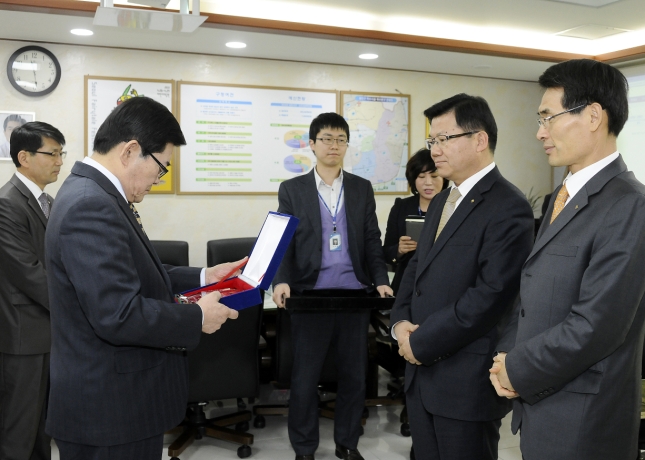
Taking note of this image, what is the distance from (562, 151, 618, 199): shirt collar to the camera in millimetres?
1579

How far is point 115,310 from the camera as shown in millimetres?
1534

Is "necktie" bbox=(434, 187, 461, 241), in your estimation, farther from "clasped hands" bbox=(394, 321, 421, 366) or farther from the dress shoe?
the dress shoe

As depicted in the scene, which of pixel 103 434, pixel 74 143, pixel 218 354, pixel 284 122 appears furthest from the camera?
pixel 284 122

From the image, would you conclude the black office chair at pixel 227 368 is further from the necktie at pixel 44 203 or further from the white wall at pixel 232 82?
the white wall at pixel 232 82

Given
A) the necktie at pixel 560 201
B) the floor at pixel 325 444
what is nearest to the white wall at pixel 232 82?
the floor at pixel 325 444

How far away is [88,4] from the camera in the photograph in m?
3.58

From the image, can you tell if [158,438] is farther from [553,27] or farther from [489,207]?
[553,27]

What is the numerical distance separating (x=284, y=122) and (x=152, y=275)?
11.9 feet

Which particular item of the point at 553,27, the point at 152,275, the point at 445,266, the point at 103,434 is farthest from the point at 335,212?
the point at 553,27

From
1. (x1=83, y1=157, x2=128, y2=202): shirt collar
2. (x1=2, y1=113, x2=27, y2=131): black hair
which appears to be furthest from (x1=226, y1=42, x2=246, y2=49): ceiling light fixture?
(x1=83, y1=157, x2=128, y2=202): shirt collar

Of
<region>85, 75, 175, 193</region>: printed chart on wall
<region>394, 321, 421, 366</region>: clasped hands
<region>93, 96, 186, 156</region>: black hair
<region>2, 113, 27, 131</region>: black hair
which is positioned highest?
<region>85, 75, 175, 193</region>: printed chart on wall

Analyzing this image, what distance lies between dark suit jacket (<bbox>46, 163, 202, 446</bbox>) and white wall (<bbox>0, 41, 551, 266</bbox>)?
10.8 ft

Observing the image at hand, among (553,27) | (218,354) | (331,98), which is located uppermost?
(553,27)

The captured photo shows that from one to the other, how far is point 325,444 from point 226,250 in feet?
4.91
